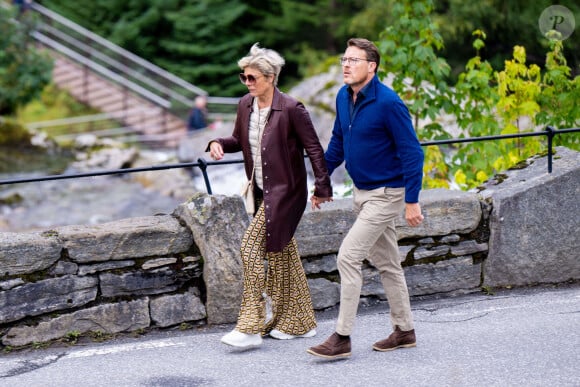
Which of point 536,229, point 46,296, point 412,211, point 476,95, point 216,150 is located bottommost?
point 46,296

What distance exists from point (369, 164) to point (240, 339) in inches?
49.4

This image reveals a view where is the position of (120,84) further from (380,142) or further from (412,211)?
(412,211)

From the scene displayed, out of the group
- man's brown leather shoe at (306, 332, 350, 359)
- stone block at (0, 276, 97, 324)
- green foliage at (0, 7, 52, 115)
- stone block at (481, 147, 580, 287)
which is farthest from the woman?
green foliage at (0, 7, 52, 115)

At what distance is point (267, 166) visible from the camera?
5582 mm

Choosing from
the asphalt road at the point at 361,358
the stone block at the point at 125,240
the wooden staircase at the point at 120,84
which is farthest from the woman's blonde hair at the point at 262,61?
the wooden staircase at the point at 120,84

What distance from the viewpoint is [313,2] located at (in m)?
31.3

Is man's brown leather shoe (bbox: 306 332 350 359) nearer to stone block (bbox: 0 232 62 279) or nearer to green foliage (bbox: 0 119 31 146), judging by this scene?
stone block (bbox: 0 232 62 279)

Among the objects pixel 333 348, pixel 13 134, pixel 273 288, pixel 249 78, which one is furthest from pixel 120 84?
pixel 333 348

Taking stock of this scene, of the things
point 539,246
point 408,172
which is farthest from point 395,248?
point 539,246

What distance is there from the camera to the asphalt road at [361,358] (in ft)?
16.9

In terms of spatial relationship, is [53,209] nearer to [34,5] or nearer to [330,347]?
[34,5]

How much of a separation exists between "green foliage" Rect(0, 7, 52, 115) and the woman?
18.3 meters

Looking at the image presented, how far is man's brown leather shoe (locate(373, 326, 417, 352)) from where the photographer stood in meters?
5.60

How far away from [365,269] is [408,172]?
154cm
